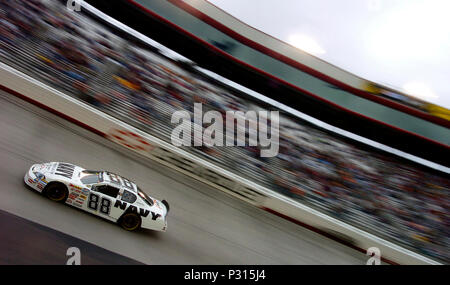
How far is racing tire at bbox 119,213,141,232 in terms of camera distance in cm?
789

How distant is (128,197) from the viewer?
26.0 ft

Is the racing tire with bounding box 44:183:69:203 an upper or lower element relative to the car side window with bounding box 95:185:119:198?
lower

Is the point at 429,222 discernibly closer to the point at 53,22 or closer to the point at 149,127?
the point at 149,127

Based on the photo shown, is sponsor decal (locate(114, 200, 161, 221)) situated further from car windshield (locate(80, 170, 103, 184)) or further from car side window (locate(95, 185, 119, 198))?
car windshield (locate(80, 170, 103, 184))

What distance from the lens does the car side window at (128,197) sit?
25.9 feet

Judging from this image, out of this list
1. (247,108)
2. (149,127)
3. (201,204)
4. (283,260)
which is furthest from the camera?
(247,108)

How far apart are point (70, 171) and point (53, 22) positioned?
921 centimetres

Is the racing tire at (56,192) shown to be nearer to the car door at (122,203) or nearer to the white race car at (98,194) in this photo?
the white race car at (98,194)

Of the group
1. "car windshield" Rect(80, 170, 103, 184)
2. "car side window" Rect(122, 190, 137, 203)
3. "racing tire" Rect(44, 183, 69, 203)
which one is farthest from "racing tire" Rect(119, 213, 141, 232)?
"racing tire" Rect(44, 183, 69, 203)

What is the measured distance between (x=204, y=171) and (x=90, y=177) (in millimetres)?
4698

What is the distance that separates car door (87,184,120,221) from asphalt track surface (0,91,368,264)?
18 cm

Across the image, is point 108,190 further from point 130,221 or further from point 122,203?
point 130,221

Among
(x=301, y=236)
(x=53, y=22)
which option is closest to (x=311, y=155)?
(x=301, y=236)
